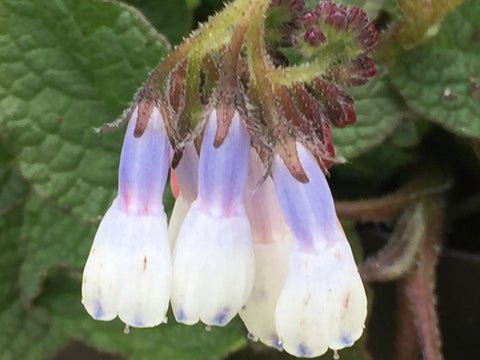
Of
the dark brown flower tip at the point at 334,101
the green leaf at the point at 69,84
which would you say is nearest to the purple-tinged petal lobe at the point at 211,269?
the dark brown flower tip at the point at 334,101

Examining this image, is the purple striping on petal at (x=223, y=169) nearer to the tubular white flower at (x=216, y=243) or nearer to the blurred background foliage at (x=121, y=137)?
the tubular white flower at (x=216, y=243)

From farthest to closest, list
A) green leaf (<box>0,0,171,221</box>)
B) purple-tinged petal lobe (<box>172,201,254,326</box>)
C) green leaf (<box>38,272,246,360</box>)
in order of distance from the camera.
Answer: green leaf (<box>38,272,246,360</box>), green leaf (<box>0,0,171,221</box>), purple-tinged petal lobe (<box>172,201,254,326</box>)

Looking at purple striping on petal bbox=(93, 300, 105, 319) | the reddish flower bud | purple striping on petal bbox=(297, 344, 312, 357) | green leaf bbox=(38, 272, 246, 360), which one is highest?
the reddish flower bud

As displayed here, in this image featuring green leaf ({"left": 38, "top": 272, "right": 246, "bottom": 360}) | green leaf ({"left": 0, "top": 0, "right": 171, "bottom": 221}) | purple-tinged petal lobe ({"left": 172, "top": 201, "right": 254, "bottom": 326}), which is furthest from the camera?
green leaf ({"left": 38, "top": 272, "right": 246, "bottom": 360})

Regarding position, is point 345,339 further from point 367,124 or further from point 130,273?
point 367,124

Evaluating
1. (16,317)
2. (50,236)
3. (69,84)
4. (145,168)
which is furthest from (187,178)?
(16,317)

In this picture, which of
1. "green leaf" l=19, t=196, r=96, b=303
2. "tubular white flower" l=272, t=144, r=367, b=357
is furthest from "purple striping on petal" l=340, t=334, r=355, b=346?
"green leaf" l=19, t=196, r=96, b=303

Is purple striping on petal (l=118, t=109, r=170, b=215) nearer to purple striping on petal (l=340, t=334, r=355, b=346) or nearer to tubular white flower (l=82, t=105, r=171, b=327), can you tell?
tubular white flower (l=82, t=105, r=171, b=327)
